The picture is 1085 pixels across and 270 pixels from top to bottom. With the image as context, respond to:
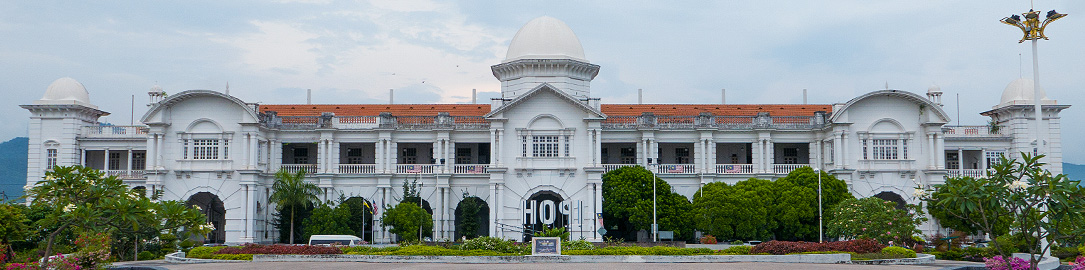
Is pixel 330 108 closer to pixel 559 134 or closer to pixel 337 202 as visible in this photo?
pixel 337 202

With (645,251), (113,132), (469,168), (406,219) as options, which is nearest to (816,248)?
(645,251)

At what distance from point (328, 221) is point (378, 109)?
13041 mm

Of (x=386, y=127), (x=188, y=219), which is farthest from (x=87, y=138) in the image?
(x=188, y=219)

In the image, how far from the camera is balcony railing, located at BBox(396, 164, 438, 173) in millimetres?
54219

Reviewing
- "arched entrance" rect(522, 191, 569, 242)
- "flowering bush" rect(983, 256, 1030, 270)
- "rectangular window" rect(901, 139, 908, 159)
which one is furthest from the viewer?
"rectangular window" rect(901, 139, 908, 159)

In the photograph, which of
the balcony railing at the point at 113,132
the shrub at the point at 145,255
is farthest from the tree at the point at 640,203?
the balcony railing at the point at 113,132

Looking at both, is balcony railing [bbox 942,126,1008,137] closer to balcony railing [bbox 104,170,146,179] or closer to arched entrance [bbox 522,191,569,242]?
arched entrance [bbox 522,191,569,242]

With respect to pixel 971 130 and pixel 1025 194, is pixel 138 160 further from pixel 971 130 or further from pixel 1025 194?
pixel 1025 194

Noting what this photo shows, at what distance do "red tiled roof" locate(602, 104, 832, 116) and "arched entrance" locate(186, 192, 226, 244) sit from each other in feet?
79.5

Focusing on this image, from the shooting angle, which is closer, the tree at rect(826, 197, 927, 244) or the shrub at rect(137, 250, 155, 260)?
the shrub at rect(137, 250, 155, 260)

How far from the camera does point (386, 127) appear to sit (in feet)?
177

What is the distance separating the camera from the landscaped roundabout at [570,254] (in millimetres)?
34281

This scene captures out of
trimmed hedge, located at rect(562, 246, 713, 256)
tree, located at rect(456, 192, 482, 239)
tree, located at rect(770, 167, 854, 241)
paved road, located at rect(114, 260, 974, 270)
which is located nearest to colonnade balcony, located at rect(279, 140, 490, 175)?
tree, located at rect(456, 192, 482, 239)

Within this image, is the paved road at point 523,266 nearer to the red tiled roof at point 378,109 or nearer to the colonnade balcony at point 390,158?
the colonnade balcony at point 390,158
